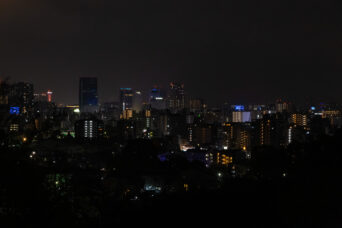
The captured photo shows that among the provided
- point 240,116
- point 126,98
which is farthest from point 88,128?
point 126,98

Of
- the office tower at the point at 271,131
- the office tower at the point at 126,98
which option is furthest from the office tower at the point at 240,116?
the office tower at the point at 271,131

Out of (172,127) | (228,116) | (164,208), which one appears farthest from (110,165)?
(228,116)

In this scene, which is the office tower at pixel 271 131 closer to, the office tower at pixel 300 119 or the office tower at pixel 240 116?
the office tower at pixel 300 119

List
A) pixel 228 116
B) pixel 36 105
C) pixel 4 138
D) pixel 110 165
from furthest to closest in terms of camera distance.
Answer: pixel 228 116, pixel 110 165, pixel 36 105, pixel 4 138

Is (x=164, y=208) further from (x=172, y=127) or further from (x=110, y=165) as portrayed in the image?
(x=172, y=127)

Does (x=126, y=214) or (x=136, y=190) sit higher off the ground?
(x=126, y=214)

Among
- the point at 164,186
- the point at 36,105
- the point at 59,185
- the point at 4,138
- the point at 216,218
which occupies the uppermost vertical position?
the point at 36,105
